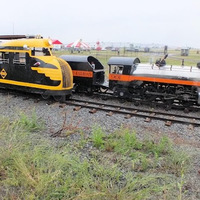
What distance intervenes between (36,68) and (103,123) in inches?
162

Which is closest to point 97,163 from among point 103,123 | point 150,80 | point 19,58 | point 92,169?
point 92,169

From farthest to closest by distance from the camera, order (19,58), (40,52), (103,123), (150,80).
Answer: (19,58) < (40,52) < (150,80) < (103,123)

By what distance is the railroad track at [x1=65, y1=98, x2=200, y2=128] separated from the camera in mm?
8375

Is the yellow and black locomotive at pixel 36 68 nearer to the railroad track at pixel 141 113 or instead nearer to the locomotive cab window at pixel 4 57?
the locomotive cab window at pixel 4 57

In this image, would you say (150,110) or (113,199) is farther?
(150,110)

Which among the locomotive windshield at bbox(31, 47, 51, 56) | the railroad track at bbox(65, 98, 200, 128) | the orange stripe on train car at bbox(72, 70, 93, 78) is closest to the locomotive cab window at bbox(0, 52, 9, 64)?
the locomotive windshield at bbox(31, 47, 51, 56)

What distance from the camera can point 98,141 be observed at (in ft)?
20.3

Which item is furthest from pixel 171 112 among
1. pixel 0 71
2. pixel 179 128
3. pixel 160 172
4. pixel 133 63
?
pixel 0 71

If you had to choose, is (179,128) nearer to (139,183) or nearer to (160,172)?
(160,172)

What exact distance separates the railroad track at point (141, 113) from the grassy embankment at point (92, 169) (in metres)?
2.27

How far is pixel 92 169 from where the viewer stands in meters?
4.92

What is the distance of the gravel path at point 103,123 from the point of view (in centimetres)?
658

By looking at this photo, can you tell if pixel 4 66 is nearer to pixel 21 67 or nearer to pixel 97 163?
pixel 21 67

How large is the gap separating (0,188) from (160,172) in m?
2.97
